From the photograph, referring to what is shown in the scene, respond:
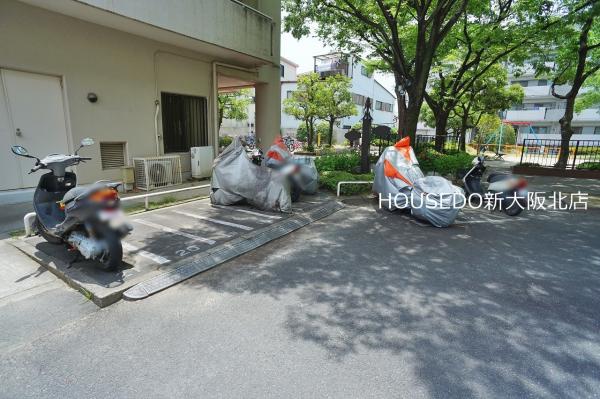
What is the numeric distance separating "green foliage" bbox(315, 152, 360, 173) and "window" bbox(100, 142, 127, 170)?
18.3 feet

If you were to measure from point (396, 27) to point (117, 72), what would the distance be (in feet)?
26.1

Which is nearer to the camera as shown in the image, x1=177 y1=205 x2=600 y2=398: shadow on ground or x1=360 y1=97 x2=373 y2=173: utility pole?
x1=177 y1=205 x2=600 y2=398: shadow on ground

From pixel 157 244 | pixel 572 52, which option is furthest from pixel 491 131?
pixel 157 244

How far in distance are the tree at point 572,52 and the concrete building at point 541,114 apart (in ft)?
70.2

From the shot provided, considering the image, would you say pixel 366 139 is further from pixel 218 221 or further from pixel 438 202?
pixel 218 221

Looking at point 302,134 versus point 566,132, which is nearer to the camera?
point 566,132

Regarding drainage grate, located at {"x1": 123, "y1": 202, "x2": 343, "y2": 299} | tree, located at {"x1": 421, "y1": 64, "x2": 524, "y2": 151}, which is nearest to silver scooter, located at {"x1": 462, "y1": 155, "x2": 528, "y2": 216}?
drainage grate, located at {"x1": 123, "y1": 202, "x2": 343, "y2": 299}

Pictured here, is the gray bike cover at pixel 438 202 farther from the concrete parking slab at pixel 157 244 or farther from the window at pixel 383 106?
the window at pixel 383 106

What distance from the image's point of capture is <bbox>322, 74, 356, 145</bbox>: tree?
990 inches

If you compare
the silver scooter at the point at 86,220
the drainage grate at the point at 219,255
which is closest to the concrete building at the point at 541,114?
the drainage grate at the point at 219,255

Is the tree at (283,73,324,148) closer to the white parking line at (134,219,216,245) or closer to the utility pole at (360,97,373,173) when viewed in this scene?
the utility pole at (360,97,373,173)

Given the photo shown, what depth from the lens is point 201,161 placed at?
970 centimetres

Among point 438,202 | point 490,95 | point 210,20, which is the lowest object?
point 438,202

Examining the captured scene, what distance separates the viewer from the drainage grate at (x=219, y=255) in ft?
12.4
